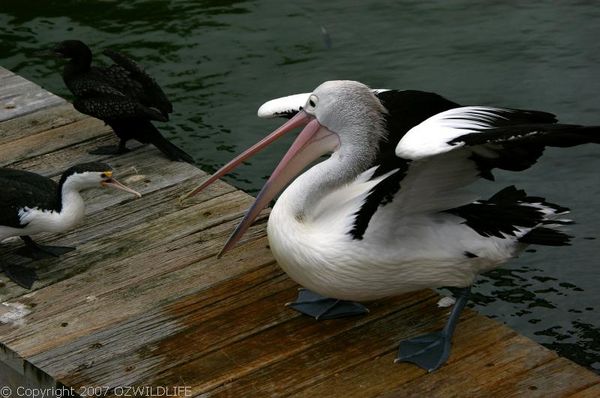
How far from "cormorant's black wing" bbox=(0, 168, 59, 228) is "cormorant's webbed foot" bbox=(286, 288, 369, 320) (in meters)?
1.11

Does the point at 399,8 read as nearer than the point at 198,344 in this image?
No

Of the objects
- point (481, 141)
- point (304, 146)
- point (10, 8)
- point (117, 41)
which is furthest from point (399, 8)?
point (481, 141)

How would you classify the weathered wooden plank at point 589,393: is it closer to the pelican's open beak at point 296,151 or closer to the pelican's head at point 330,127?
the pelican's head at point 330,127

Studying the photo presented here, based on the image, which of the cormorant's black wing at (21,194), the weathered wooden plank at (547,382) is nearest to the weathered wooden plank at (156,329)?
the cormorant's black wing at (21,194)

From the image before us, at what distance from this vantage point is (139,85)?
5402 mm

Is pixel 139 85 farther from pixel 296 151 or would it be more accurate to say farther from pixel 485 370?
pixel 485 370

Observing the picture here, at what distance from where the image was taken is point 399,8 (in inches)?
319

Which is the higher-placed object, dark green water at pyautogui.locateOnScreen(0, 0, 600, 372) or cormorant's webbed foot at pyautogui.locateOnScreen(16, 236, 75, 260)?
cormorant's webbed foot at pyautogui.locateOnScreen(16, 236, 75, 260)

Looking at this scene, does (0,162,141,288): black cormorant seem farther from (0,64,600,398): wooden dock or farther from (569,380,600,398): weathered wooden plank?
(569,380,600,398): weathered wooden plank

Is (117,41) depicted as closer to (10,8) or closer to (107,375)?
(10,8)

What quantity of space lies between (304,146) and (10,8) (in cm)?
531

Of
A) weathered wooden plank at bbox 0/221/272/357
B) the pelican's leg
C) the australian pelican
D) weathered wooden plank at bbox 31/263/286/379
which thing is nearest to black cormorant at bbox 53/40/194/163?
weathered wooden plank at bbox 0/221/272/357

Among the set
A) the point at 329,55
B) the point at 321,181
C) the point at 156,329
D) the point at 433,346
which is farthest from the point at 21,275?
the point at 329,55

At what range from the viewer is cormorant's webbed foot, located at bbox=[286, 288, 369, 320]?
395cm
